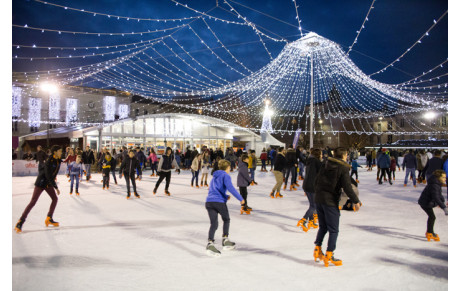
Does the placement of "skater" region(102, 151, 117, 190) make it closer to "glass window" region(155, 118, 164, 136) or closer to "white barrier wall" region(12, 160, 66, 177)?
"white barrier wall" region(12, 160, 66, 177)

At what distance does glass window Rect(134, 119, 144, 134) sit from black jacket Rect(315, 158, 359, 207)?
70.2ft

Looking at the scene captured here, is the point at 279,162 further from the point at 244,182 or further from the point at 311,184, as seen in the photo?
the point at 311,184

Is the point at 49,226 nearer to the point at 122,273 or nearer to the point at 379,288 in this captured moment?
the point at 122,273

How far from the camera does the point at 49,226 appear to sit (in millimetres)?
5645

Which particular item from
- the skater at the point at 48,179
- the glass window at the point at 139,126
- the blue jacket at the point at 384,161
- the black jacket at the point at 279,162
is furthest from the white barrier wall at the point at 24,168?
the blue jacket at the point at 384,161

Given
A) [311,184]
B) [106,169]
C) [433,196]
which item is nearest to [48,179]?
[311,184]

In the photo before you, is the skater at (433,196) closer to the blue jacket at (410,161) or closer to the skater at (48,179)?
the skater at (48,179)

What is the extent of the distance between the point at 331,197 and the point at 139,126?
21713mm

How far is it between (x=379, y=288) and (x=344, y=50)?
12391 millimetres

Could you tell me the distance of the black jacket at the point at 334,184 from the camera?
371 cm

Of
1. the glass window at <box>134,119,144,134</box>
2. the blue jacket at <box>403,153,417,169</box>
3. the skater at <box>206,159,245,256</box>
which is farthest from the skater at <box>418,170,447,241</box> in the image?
the glass window at <box>134,119,144,134</box>

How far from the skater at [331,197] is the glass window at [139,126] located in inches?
841

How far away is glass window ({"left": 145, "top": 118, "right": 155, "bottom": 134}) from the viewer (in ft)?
79.2

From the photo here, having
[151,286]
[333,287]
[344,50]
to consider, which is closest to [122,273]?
[151,286]
